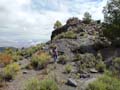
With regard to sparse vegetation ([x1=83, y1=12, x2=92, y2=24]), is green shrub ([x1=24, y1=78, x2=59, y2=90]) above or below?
below

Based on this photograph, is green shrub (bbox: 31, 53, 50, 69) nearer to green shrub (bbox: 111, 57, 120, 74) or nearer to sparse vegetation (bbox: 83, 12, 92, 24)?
green shrub (bbox: 111, 57, 120, 74)

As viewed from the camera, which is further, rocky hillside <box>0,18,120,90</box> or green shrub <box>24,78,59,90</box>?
rocky hillside <box>0,18,120,90</box>

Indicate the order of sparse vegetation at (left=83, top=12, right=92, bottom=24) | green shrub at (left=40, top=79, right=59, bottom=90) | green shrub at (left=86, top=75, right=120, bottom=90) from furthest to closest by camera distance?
sparse vegetation at (left=83, top=12, right=92, bottom=24) < green shrub at (left=40, top=79, right=59, bottom=90) < green shrub at (left=86, top=75, right=120, bottom=90)

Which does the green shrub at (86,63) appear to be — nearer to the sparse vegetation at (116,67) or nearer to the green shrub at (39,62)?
the sparse vegetation at (116,67)

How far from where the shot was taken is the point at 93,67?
24062 mm

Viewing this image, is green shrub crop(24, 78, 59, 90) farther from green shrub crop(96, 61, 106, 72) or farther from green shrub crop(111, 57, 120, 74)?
green shrub crop(96, 61, 106, 72)

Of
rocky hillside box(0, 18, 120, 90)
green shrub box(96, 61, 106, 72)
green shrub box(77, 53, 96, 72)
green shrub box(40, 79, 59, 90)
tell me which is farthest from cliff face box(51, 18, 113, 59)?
green shrub box(40, 79, 59, 90)

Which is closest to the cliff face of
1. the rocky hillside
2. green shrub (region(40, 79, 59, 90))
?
the rocky hillside

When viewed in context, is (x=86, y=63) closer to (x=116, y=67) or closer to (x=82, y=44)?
(x=116, y=67)

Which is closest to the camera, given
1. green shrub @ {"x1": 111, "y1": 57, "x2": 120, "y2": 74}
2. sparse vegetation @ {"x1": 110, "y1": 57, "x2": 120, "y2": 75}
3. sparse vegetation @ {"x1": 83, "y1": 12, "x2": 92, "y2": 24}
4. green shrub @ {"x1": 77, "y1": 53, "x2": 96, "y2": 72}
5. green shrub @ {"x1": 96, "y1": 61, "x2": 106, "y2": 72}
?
sparse vegetation @ {"x1": 110, "y1": 57, "x2": 120, "y2": 75}

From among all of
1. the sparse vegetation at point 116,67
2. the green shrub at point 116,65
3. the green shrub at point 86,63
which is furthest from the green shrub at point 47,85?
the green shrub at point 116,65

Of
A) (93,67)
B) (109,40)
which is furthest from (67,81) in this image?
(109,40)

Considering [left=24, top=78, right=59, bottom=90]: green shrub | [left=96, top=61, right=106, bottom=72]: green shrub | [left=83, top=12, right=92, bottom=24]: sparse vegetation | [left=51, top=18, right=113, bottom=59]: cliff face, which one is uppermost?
[left=83, top=12, right=92, bottom=24]: sparse vegetation

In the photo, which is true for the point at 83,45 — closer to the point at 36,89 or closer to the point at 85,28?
the point at 85,28
